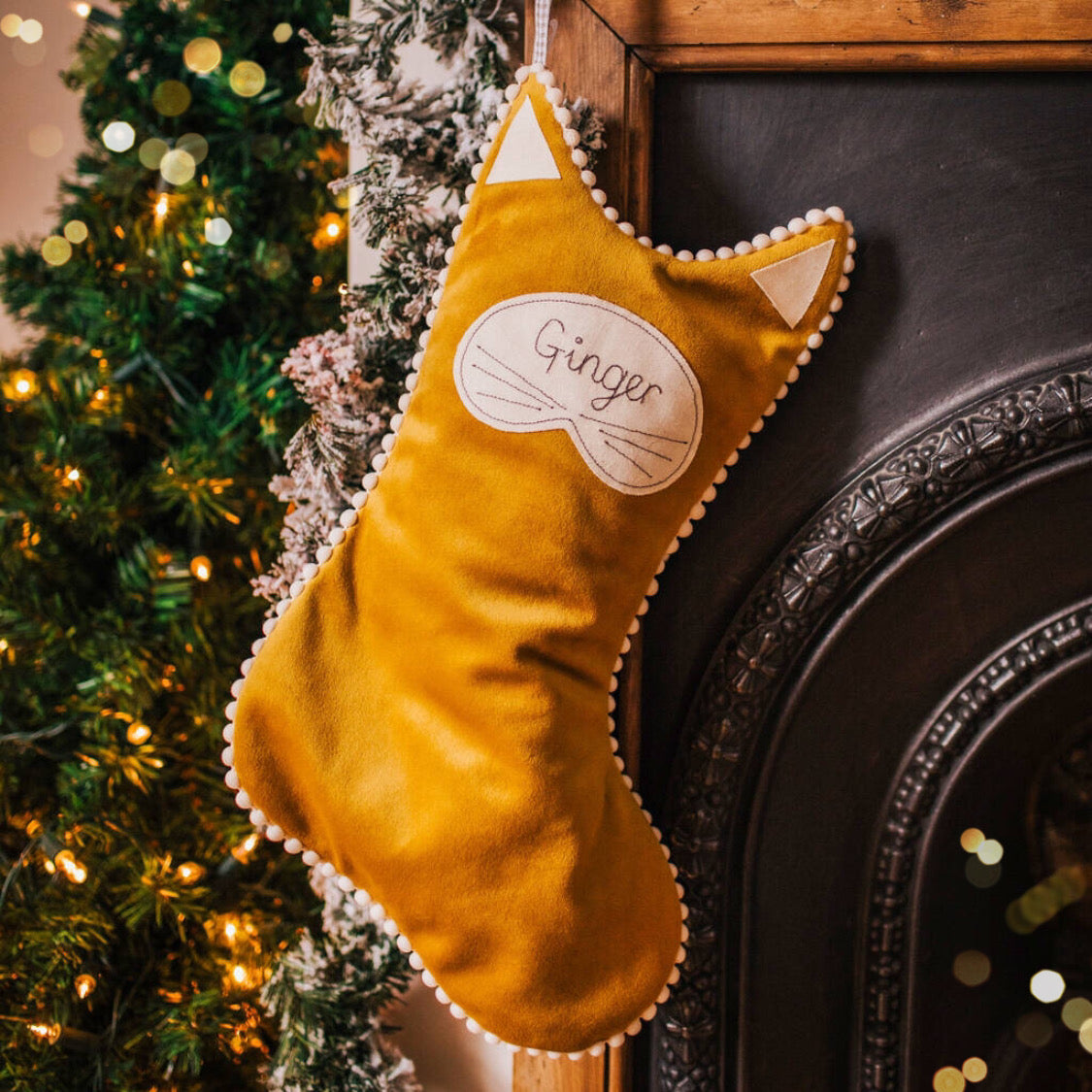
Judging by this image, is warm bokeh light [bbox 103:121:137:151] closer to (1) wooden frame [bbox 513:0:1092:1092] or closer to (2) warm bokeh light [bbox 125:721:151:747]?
(1) wooden frame [bbox 513:0:1092:1092]

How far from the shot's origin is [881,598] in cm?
71

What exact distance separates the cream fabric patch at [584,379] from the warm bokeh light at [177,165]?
1.50 ft

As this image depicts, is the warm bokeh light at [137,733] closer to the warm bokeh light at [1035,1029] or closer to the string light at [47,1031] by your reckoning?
the string light at [47,1031]

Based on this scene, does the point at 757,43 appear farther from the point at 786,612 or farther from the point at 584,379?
the point at 786,612

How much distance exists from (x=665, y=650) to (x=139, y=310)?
0.65 m

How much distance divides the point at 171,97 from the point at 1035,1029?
4.23 feet

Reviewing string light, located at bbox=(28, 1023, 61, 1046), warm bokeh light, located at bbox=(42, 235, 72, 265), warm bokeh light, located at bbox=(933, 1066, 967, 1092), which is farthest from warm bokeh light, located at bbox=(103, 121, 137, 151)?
warm bokeh light, located at bbox=(933, 1066, 967, 1092)

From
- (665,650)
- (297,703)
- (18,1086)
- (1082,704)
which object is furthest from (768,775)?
(18,1086)

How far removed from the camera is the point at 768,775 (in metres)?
0.73

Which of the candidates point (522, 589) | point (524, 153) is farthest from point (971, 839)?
point (524, 153)

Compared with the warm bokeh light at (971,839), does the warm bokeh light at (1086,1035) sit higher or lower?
lower

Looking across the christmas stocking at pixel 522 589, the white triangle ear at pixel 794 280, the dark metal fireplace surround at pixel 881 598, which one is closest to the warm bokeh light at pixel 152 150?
the christmas stocking at pixel 522 589

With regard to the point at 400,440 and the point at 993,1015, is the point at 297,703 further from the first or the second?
the point at 993,1015

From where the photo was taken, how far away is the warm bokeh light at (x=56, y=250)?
0.87 metres
